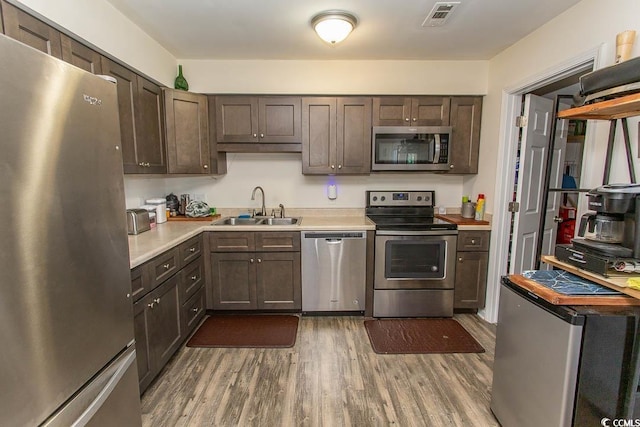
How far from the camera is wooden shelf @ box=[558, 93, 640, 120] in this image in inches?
47.1

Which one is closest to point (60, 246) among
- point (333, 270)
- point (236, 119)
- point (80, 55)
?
point (80, 55)

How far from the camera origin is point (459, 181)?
11.3 feet

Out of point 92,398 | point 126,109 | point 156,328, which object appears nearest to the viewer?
point 92,398

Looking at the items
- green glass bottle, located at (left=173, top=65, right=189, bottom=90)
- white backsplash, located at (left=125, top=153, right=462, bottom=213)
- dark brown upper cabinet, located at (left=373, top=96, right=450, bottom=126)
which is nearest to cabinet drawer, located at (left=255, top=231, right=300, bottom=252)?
white backsplash, located at (left=125, top=153, right=462, bottom=213)

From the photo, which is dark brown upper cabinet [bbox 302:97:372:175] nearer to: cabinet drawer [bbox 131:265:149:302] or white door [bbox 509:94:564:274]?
white door [bbox 509:94:564:274]

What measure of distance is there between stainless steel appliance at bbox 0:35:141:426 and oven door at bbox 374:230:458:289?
2128 mm

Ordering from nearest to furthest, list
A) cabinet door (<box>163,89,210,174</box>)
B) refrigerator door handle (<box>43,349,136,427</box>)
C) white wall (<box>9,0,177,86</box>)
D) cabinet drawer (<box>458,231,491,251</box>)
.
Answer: refrigerator door handle (<box>43,349,136,427</box>)
white wall (<box>9,0,177,86</box>)
cabinet door (<box>163,89,210,174</box>)
cabinet drawer (<box>458,231,491,251</box>)

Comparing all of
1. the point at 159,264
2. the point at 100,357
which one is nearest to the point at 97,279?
the point at 100,357

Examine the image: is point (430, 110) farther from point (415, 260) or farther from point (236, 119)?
point (236, 119)

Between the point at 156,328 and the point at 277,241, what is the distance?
1208mm

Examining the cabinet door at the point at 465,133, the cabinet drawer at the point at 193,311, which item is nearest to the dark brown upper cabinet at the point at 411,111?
the cabinet door at the point at 465,133

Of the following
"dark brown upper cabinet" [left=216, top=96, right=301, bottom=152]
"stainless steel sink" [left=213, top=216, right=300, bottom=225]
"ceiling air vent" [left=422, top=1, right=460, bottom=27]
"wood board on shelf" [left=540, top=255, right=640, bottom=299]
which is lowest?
"stainless steel sink" [left=213, top=216, right=300, bottom=225]

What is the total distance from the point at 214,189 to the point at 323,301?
1734 millimetres

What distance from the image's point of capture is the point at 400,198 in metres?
3.38
